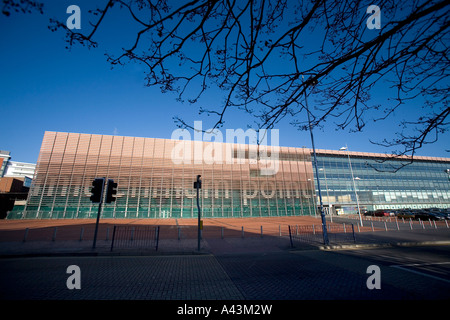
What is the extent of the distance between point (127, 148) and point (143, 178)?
22.8ft

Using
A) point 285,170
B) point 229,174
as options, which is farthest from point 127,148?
point 285,170

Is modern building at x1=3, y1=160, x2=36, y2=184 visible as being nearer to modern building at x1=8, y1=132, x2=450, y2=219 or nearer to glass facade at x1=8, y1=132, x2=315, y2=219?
glass facade at x1=8, y1=132, x2=315, y2=219

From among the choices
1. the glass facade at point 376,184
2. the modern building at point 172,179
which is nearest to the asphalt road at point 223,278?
the modern building at point 172,179

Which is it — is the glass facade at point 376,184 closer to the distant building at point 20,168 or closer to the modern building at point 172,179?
the modern building at point 172,179

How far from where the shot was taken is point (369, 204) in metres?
48.9

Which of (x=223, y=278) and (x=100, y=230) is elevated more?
(x=223, y=278)

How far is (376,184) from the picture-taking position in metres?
49.7

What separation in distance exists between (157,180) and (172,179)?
111 inches

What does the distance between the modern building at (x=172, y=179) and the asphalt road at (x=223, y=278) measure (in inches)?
885

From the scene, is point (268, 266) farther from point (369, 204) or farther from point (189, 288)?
point (369, 204)

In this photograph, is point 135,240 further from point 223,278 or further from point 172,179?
point 172,179

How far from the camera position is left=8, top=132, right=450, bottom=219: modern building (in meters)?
31.9

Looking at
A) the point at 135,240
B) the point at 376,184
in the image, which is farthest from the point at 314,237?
the point at 376,184

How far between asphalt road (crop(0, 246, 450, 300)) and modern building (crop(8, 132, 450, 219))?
73.8 feet
